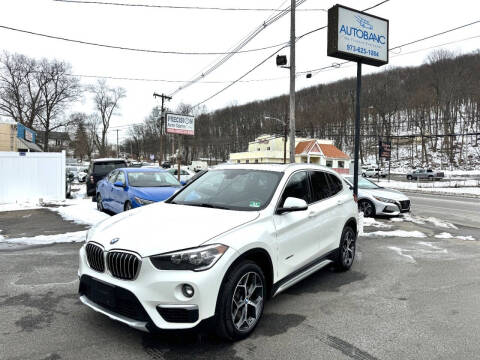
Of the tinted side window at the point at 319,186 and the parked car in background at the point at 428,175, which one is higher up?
the tinted side window at the point at 319,186

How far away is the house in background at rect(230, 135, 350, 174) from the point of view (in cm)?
5650

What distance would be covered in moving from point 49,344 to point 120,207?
6325 millimetres

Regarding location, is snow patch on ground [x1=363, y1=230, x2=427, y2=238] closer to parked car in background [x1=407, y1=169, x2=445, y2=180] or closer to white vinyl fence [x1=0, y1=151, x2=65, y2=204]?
white vinyl fence [x1=0, y1=151, x2=65, y2=204]

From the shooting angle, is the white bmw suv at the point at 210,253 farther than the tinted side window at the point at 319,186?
No

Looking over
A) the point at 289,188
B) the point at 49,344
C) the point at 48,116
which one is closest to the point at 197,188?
the point at 289,188

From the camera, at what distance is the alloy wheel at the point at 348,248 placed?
17.1 ft

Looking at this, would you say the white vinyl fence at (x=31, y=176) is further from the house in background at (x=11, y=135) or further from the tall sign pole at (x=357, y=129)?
the house in background at (x=11, y=135)

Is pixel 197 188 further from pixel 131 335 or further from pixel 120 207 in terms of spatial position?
pixel 120 207

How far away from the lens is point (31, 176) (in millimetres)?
13266

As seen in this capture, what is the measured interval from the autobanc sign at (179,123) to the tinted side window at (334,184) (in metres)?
10.9

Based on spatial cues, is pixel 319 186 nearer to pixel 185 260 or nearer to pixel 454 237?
pixel 185 260

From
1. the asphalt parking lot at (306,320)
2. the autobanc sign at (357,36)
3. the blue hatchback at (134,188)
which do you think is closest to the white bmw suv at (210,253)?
the asphalt parking lot at (306,320)

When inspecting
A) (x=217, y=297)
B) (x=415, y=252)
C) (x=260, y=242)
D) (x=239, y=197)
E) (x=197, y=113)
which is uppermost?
(x=197, y=113)

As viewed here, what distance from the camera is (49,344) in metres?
2.98
